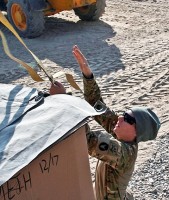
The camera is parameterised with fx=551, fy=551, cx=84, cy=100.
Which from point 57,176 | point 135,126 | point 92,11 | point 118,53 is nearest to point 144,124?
point 135,126

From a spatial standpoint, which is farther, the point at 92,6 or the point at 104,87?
the point at 92,6

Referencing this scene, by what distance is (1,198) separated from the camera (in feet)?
7.17

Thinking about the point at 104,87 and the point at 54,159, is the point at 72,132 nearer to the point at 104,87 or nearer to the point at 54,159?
the point at 54,159

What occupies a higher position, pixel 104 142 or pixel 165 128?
pixel 104 142

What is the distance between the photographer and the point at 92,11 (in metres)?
11.8

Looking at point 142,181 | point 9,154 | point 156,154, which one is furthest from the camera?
point 156,154

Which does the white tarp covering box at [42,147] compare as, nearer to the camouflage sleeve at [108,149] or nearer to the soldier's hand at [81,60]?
the camouflage sleeve at [108,149]

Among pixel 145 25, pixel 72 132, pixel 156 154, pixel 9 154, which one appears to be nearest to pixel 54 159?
pixel 72 132

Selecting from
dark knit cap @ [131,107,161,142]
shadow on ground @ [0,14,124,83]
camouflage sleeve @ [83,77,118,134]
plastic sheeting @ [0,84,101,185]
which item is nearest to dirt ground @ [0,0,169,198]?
shadow on ground @ [0,14,124,83]

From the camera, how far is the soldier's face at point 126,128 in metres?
3.19

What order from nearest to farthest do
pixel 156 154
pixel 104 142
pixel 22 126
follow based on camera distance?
pixel 22 126
pixel 104 142
pixel 156 154

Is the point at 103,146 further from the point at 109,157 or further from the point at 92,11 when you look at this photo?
the point at 92,11

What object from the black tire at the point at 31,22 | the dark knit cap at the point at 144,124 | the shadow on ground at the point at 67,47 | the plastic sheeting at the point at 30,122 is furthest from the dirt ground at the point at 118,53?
the plastic sheeting at the point at 30,122

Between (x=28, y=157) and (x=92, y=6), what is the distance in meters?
9.88
